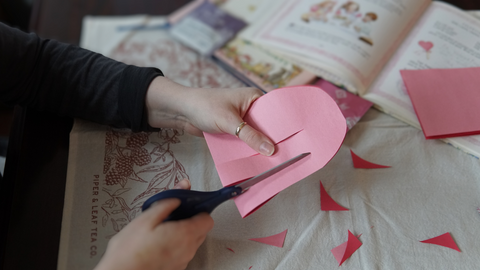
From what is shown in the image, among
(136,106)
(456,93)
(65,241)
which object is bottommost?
(65,241)

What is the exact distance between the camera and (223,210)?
1.81 ft

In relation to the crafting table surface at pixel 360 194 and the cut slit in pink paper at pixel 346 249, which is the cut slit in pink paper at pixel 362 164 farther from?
the cut slit in pink paper at pixel 346 249

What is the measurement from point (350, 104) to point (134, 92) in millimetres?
424

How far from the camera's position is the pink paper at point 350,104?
681mm

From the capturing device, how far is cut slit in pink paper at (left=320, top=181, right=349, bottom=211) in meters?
0.56

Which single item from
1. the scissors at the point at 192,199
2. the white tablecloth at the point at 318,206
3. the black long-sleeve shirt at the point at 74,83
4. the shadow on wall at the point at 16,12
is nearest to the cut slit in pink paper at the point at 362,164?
the white tablecloth at the point at 318,206

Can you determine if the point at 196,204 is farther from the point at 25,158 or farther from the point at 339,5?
the point at 339,5

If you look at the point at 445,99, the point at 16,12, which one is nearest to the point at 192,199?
the point at 445,99

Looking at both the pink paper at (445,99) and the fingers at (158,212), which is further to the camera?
the pink paper at (445,99)

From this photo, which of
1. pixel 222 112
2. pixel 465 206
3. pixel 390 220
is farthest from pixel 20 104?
pixel 465 206

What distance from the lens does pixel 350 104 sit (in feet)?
2.31

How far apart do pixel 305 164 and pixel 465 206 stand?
0.29 meters

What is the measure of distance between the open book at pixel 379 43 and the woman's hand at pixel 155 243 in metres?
0.47

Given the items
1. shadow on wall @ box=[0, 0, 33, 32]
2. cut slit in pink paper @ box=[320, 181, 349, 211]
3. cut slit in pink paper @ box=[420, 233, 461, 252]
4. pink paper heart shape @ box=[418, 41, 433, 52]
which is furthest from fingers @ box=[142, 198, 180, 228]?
shadow on wall @ box=[0, 0, 33, 32]
